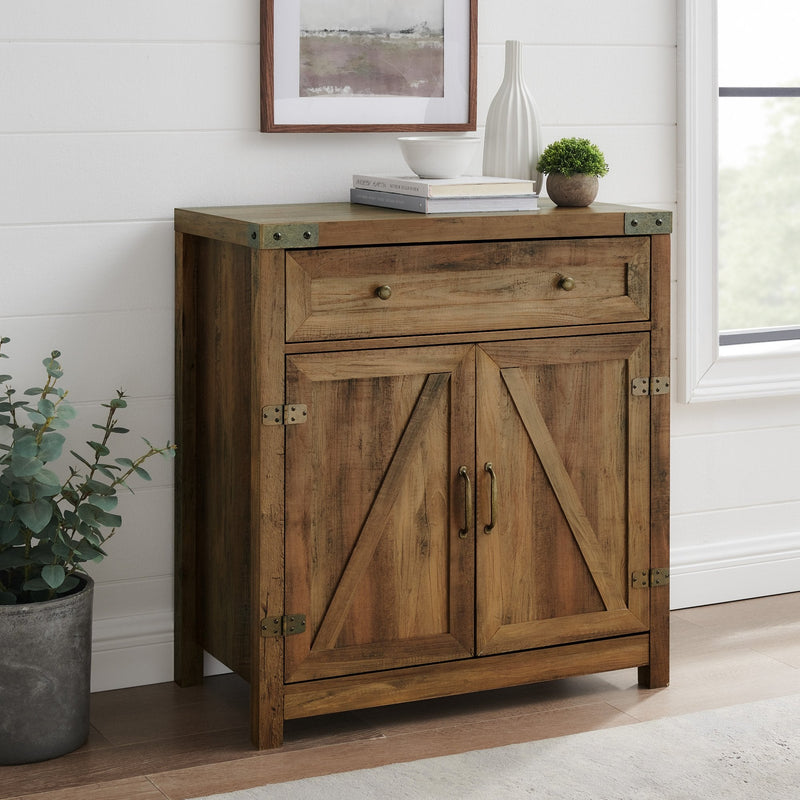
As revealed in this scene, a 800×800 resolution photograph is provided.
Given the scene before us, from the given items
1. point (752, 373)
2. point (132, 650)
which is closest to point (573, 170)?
point (752, 373)

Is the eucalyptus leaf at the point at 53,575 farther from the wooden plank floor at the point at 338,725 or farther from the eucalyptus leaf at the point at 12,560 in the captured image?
the wooden plank floor at the point at 338,725

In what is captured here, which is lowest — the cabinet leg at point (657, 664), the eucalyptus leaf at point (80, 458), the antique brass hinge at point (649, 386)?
the cabinet leg at point (657, 664)

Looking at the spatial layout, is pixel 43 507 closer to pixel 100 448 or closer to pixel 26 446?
pixel 26 446

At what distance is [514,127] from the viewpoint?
277 cm

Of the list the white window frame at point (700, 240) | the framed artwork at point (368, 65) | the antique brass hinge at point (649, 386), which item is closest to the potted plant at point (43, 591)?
the framed artwork at point (368, 65)

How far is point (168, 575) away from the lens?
2820 millimetres

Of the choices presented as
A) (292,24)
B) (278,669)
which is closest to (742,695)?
(278,669)

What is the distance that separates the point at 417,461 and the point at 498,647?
1.36ft

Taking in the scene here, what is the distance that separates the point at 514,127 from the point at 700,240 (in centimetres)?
66

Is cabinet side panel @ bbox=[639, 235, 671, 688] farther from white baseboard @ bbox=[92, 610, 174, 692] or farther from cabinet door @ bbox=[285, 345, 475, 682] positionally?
white baseboard @ bbox=[92, 610, 174, 692]

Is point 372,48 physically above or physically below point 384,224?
above

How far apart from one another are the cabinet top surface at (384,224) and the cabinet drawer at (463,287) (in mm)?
21

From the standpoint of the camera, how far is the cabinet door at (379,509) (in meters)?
2.42

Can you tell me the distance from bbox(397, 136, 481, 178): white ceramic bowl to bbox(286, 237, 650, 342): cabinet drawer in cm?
24
